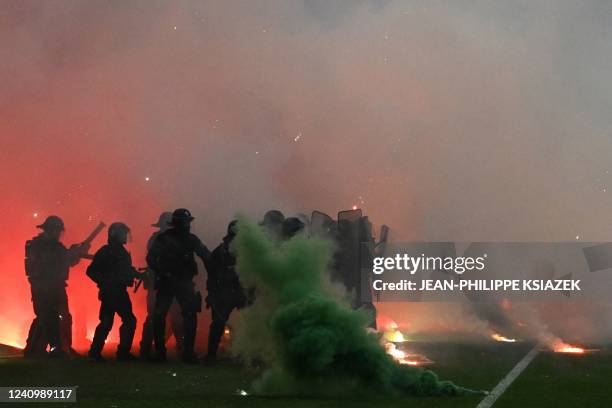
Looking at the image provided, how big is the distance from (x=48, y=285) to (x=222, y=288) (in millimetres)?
2599

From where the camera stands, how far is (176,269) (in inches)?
604

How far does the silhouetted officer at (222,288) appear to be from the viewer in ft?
50.3

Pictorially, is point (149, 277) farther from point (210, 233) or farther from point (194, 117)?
point (194, 117)

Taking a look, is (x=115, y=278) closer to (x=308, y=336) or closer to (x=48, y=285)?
(x=48, y=285)

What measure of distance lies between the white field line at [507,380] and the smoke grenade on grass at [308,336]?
0.33 metres

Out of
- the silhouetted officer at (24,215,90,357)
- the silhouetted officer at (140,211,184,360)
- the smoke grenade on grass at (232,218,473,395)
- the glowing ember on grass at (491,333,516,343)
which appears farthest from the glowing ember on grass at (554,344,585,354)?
the silhouetted officer at (24,215,90,357)

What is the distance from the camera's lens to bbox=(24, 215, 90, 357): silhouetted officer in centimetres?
1630

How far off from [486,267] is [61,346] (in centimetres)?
1105

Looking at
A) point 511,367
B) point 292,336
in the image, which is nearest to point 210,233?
point 511,367

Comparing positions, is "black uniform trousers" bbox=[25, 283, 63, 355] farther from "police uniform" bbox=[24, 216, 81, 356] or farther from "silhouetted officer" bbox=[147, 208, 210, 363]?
"silhouetted officer" bbox=[147, 208, 210, 363]

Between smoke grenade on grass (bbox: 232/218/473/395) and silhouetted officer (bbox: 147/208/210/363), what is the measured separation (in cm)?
440

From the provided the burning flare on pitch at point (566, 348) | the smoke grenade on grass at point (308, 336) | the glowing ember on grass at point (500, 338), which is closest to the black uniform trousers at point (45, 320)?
the smoke grenade on grass at point (308, 336)

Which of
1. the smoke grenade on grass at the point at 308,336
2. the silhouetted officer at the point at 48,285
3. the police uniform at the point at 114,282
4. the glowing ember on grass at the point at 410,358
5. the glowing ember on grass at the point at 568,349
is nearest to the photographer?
the smoke grenade on grass at the point at 308,336

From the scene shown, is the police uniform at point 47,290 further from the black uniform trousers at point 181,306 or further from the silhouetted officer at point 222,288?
the silhouetted officer at point 222,288
